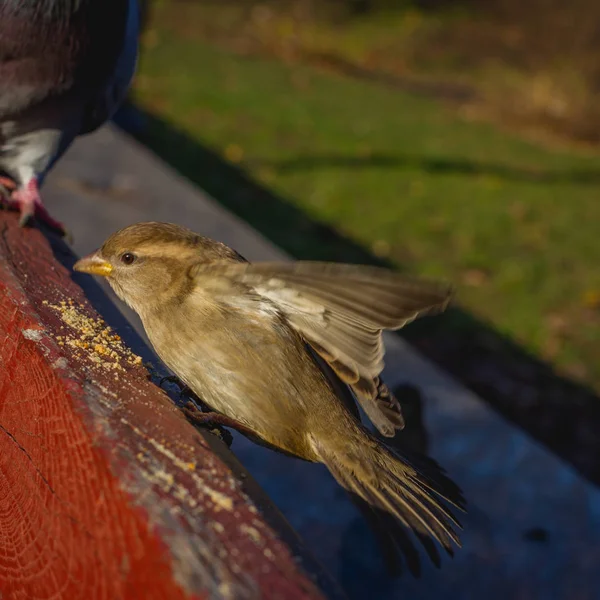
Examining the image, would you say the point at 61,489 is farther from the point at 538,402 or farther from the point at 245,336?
the point at 538,402

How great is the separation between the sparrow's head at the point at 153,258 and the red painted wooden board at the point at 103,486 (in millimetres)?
184

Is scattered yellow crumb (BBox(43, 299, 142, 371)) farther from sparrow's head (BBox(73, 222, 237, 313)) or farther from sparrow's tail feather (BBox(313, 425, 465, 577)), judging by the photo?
sparrow's tail feather (BBox(313, 425, 465, 577))

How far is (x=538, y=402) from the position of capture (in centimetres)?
620

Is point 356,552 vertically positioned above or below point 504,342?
above

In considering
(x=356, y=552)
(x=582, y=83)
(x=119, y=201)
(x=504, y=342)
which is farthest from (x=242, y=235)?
(x=582, y=83)

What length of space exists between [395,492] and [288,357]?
432mm

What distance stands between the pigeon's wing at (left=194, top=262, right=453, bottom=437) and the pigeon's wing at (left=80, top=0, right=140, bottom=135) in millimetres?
1404

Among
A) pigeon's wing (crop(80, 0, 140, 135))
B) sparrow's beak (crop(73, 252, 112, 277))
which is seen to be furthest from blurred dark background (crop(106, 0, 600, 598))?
pigeon's wing (crop(80, 0, 140, 135))

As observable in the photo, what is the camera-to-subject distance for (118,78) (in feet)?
11.4

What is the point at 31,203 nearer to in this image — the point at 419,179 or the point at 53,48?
the point at 53,48

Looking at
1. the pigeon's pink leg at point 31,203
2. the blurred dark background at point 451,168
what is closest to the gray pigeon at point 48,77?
the pigeon's pink leg at point 31,203

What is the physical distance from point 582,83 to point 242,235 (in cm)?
1005

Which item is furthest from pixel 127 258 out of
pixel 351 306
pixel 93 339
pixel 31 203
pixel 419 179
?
pixel 419 179

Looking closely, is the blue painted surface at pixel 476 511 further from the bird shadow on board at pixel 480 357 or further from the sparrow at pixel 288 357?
the bird shadow on board at pixel 480 357
